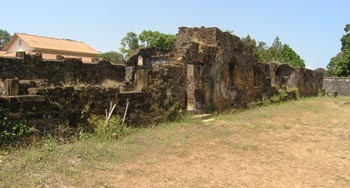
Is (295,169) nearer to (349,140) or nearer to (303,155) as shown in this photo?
(303,155)

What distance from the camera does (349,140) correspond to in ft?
27.8

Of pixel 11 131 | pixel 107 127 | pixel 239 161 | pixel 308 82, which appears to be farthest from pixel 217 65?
pixel 308 82

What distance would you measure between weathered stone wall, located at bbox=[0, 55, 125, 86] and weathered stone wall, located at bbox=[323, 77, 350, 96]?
24.3 metres

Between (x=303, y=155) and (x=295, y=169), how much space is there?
1188 mm


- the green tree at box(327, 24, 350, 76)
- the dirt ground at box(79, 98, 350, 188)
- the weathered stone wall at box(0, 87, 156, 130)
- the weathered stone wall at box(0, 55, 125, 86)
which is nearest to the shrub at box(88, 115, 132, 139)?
the weathered stone wall at box(0, 87, 156, 130)

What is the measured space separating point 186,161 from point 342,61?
122 feet

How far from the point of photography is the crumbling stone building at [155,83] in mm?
7215

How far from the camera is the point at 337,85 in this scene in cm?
3356

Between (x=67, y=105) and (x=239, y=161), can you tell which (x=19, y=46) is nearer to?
(x=67, y=105)

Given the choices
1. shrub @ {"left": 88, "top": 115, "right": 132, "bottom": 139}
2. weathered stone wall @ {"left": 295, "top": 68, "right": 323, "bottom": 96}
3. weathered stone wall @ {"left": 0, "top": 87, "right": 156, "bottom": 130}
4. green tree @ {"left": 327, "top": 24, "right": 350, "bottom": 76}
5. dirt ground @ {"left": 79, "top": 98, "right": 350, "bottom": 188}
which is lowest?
dirt ground @ {"left": 79, "top": 98, "right": 350, "bottom": 188}

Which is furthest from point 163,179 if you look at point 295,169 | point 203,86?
point 203,86

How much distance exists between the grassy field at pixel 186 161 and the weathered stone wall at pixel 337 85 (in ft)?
86.2

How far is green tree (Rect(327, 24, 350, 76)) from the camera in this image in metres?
37.8

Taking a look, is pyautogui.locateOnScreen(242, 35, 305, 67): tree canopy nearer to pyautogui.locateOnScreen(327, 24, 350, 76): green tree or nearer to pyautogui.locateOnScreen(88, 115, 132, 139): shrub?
pyautogui.locateOnScreen(327, 24, 350, 76): green tree
